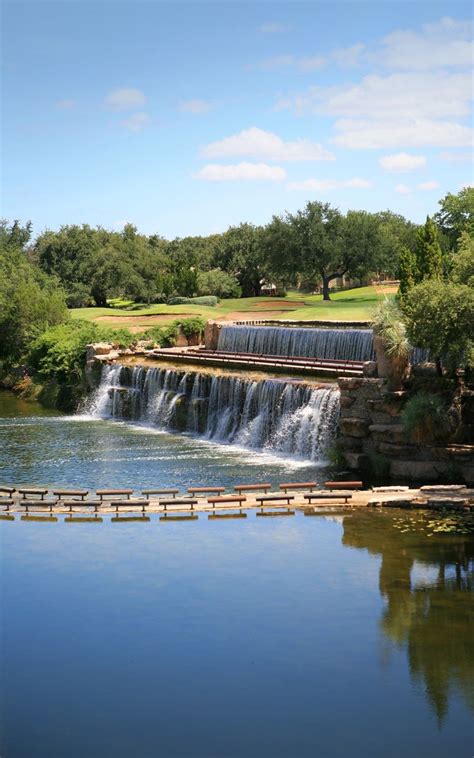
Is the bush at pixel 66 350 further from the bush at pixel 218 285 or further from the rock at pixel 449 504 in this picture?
the bush at pixel 218 285

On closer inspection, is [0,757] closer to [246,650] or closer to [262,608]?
[246,650]

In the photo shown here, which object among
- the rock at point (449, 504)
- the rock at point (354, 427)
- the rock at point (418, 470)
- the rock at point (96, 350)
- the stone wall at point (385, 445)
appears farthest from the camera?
the rock at point (96, 350)

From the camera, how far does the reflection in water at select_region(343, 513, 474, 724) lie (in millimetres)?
14938

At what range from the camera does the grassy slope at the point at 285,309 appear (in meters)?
59.1

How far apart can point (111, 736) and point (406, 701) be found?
4303 mm

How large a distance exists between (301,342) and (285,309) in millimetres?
21508

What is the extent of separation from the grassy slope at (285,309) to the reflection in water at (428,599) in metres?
33.4

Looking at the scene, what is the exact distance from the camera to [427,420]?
1128 inches

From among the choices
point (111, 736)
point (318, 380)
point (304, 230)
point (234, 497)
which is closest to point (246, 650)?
point (111, 736)

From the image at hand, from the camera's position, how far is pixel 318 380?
121 ft

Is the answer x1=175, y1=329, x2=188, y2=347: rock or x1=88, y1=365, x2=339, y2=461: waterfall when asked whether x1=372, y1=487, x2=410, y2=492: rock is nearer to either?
x1=88, y1=365, x2=339, y2=461: waterfall

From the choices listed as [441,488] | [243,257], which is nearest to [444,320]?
[441,488]

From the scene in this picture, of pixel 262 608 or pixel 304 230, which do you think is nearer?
pixel 262 608

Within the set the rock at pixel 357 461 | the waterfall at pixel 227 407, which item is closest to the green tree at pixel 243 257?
the waterfall at pixel 227 407
